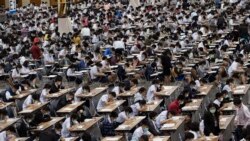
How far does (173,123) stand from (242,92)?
3497 mm

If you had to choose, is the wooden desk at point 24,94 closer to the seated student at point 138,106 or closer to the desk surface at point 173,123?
the seated student at point 138,106

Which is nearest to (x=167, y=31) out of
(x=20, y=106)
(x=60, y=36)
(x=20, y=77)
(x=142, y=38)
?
(x=142, y=38)

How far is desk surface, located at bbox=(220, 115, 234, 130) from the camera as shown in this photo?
1367 centimetres

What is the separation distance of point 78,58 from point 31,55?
3.61m

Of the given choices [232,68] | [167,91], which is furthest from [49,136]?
[232,68]

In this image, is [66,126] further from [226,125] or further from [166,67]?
[166,67]

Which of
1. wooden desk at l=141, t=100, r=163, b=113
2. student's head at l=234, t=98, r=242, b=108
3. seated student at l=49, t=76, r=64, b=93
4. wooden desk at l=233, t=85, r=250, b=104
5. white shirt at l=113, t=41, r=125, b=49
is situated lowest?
wooden desk at l=141, t=100, r=163, b=113

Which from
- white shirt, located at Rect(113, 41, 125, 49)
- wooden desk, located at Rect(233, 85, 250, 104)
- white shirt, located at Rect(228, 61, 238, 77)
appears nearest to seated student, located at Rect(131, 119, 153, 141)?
wooden desk, located at Rect(233, 85, 250, 104)

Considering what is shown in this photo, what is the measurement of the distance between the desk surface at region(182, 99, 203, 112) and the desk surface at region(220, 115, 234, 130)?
117 centimetres

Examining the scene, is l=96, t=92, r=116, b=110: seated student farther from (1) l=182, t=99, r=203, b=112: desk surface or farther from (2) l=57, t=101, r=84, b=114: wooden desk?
(1) l=182, t=99, r=203, b=112: desk surface

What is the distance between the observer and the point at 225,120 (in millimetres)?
14234

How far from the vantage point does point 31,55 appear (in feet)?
91.0

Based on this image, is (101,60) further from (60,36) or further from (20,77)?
(60,36)

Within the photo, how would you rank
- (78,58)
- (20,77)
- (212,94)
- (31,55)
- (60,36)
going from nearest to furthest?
1. (212,94)
2. (20,77)
3. (78,58)
4. (31,55)
5. (60,36)
